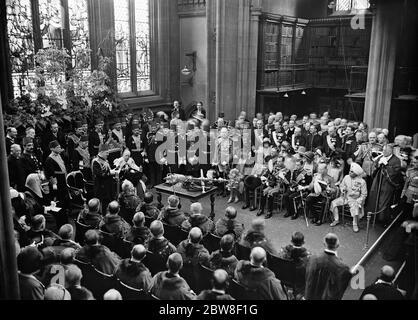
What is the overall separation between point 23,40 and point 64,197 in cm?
625

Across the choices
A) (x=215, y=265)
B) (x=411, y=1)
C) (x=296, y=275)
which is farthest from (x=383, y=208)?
(x=411, y=1)

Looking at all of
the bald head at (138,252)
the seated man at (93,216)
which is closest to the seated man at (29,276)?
the bald head at (138,252)

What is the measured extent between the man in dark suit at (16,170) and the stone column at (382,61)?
8.71 meters

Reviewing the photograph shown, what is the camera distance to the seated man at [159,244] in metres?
6.13

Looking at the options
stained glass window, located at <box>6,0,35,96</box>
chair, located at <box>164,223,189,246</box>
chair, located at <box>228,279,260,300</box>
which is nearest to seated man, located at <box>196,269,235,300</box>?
chair, located at <box>228,279,260,300</box>

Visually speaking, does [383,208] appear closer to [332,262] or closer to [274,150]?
[274,150]

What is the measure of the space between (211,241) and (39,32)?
9.94m

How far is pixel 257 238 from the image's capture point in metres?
6.54

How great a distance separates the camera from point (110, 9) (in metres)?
15.4

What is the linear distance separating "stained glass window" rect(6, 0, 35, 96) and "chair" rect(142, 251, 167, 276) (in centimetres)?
857

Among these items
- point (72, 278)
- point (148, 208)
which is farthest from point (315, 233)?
point (72, 278)

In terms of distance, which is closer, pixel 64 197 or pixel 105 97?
pixel 64 197

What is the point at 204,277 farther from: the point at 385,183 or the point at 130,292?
the point at 385,183

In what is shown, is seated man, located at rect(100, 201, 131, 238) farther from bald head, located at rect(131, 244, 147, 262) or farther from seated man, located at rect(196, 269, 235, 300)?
seated man, located at rect(196, 269, 235, 300)
